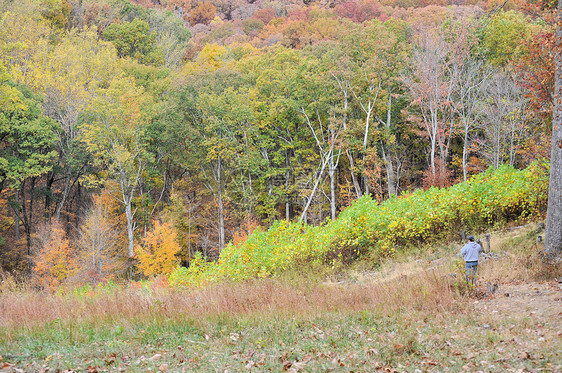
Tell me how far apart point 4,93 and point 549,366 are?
1084 inches

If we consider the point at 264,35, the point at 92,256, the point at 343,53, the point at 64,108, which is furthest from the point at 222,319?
the point at 264,35

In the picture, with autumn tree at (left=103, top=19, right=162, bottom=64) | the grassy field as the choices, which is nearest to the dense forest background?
autumn tree at (left=103, top=19, right=162, bottom=64)

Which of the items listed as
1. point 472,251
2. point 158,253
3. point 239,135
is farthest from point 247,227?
point 472,251

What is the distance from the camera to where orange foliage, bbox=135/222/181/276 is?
94.0ft

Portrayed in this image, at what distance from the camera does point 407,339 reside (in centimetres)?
602

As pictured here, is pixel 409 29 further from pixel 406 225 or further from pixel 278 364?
pixel 278 364

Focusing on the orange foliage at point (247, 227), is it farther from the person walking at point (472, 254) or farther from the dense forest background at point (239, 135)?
the person walking at point (472, 254)

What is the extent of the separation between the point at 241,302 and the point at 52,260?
74.0ft

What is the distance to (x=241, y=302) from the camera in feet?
28.2

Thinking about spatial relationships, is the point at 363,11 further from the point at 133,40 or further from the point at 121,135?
the point at 121,135

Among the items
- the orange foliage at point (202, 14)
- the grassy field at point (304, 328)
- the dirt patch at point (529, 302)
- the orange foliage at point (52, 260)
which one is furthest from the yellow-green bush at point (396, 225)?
the orange foliage at point (202, 14)

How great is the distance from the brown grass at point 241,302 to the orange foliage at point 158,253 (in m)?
19.2

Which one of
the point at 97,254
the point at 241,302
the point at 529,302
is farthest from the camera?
the point at 97,254

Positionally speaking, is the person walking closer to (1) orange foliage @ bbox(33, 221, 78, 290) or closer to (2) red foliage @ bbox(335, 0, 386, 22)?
(1) orange foliage @ bbox(33, 221, 78, 290)
